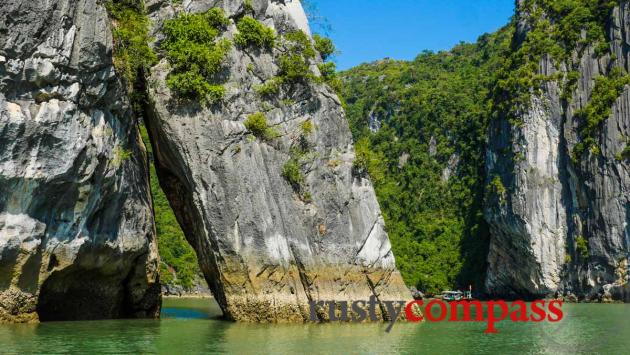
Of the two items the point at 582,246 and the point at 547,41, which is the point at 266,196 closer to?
the point at 582,246

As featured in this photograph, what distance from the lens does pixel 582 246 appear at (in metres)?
49.7

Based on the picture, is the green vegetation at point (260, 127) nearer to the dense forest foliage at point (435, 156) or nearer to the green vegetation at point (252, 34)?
the green vegetation at point (252, 34)

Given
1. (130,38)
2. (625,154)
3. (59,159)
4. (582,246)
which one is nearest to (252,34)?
(130,38)

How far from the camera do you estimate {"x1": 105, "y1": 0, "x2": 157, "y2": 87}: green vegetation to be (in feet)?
69.8

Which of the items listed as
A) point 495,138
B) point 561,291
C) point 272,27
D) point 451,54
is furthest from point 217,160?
point 451,54

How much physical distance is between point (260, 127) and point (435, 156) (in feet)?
182

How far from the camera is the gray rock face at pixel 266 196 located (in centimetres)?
2117

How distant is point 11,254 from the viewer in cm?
1759

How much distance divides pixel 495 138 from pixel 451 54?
40.3m

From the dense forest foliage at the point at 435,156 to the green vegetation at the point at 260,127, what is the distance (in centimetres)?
3980

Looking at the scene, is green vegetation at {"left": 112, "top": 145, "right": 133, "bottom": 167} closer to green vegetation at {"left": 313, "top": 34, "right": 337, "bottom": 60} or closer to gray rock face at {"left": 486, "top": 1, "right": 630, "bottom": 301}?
green vegetation at {"left": 313, "top": 34, "right": 337, "bottom": 60}

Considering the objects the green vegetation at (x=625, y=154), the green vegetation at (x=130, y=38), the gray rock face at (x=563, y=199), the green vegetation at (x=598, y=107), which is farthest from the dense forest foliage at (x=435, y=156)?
the green vegetation at (x=130, y=38)

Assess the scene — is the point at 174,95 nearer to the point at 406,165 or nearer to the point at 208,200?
the point at 208,200

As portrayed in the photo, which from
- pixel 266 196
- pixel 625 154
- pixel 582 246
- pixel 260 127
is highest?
pixel 625 154
